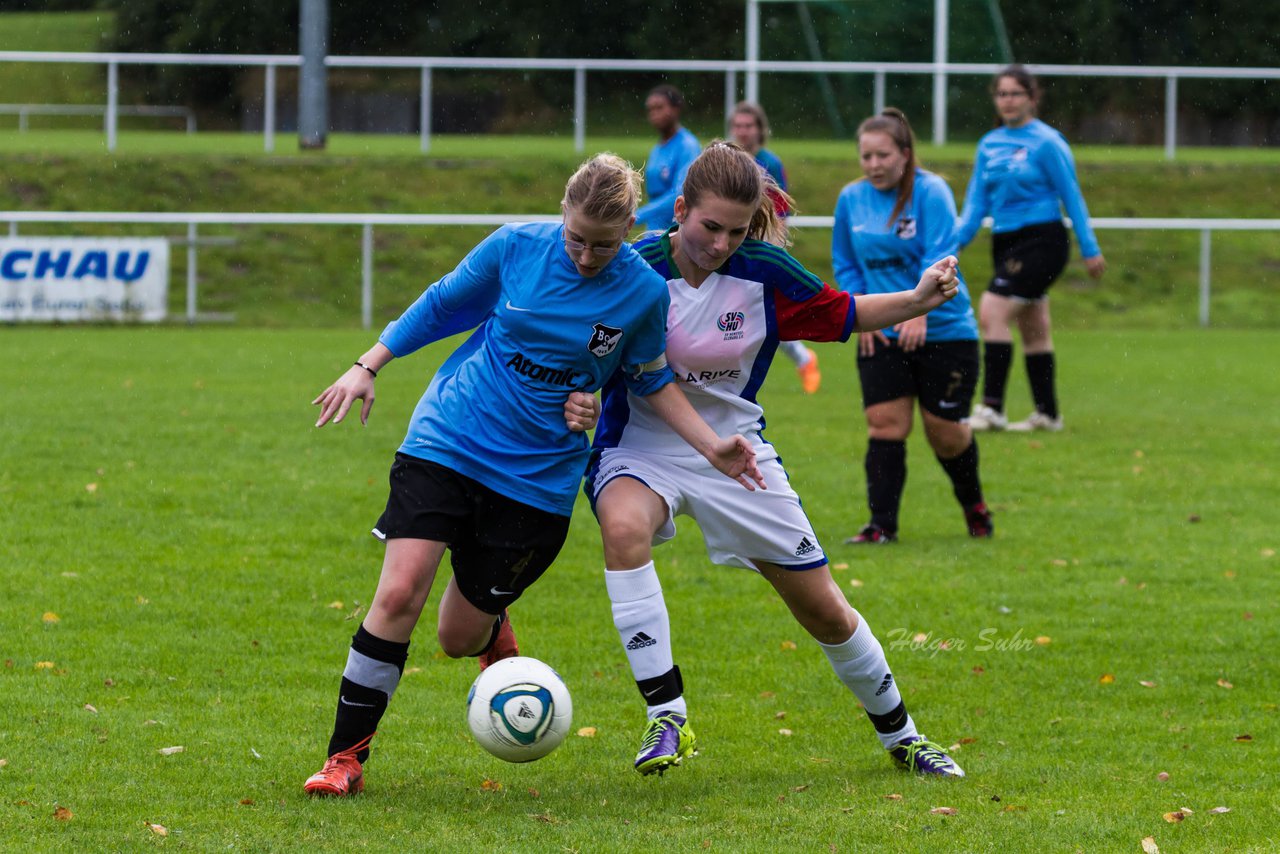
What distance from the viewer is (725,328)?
4.51 m

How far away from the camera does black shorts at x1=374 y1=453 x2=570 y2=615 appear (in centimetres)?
418

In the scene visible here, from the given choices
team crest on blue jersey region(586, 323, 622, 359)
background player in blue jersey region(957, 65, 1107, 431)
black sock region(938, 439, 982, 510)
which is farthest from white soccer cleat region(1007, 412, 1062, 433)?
team crest on blue jersey region(586, 323, 622, 359)

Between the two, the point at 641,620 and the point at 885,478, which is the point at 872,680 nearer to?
the point at 641,620

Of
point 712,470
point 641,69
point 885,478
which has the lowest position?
point 885,478

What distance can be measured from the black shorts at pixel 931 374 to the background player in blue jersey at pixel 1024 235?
2.79 meters

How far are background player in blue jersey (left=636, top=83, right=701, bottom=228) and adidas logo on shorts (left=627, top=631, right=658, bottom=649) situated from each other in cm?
703

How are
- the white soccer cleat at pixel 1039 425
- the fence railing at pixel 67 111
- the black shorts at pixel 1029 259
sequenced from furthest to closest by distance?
the fence railing at pixel 67 111 → the white soccer cleat at pixel 1039 425 → the black shorts at pixel 1029 259

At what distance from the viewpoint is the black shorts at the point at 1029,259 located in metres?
11.0

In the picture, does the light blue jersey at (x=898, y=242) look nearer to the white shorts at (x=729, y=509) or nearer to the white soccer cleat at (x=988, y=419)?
the white shorts at (x=729, y=509)

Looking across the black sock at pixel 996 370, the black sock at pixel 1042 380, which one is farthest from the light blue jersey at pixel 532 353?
the black sock at pixel 1042 380

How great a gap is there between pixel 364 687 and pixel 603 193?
1357 mm

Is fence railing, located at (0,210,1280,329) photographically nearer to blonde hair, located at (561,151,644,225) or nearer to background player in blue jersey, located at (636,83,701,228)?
background player in blue jersey, located at (636,83,701,228)

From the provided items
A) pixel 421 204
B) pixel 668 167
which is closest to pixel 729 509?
pixel 668 167

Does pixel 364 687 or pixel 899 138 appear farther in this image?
pixel 899 138
